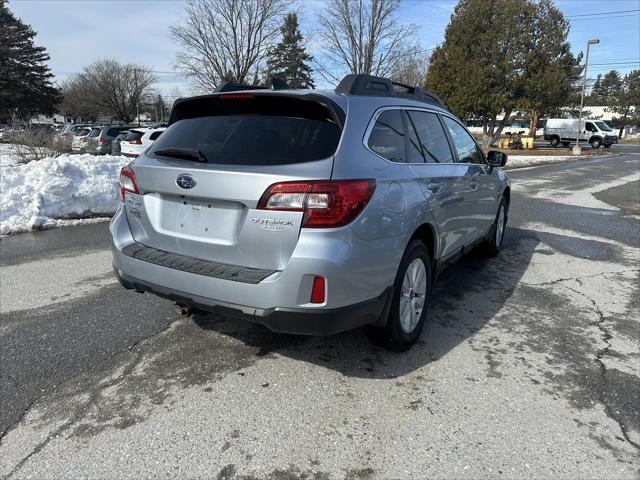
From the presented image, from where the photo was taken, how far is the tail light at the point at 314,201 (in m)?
2.52

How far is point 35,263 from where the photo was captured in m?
5.71

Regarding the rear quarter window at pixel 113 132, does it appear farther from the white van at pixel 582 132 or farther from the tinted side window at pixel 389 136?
the white van at pixel 582 132

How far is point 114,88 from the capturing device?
6138 centimetres

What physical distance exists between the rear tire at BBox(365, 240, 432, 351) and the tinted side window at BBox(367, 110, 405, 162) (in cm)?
63

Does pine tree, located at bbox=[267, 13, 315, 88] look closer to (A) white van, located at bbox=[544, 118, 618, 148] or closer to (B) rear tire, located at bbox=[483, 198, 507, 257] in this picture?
(A) white van, located at bbox=[544, 118, 618, 148]

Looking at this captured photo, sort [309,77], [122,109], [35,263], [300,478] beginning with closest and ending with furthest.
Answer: [300,478] < [35,263] < [309,77] < [122,109]

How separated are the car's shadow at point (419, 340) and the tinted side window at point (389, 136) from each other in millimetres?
1414

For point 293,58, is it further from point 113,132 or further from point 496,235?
point 496,235

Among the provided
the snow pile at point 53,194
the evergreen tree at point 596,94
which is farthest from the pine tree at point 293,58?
the evergreen tree at point 596,94

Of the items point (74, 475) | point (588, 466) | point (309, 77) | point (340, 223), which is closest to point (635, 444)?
point (588, 466)

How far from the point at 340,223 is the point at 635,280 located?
4486mm

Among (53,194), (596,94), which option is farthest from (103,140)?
(596,94)

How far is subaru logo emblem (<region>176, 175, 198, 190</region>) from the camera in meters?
2.81

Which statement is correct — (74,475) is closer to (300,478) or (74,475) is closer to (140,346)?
(300,478)
